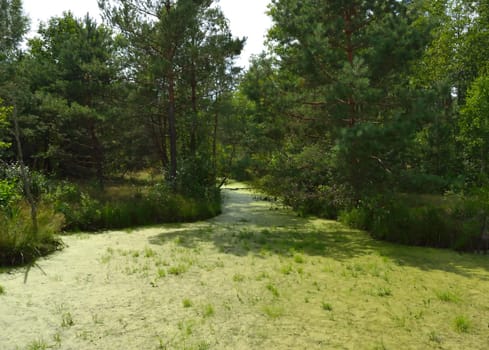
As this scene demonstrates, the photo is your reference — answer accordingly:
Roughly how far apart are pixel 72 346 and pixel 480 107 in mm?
13576

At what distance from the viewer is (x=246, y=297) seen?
4203mm

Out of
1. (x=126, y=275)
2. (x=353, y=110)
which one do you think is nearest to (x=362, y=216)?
(x=353, y=110)

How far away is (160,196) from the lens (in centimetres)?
1031

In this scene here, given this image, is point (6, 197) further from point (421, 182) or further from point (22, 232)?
point (421, 182)

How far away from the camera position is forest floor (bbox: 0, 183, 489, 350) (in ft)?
10.5

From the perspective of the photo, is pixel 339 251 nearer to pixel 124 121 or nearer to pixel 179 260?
pixel 179 260

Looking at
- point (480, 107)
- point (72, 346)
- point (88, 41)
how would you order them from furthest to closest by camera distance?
point (88, 41) → point (480, 107) → point (72, 346)

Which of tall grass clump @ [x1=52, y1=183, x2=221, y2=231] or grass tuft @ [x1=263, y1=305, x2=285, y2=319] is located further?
tall grass clump @ [x1=52, y1=183, x2=221, y2=231]

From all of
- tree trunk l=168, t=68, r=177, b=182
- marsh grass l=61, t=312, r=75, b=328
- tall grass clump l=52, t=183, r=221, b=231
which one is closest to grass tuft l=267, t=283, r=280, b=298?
marsh grass l=61, t=312, r=75, b=328

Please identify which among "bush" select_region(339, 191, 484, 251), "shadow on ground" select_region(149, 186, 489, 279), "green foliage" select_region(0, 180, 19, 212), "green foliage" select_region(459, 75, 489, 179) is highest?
"green foliage" select_region(459, 75, 489, 179)

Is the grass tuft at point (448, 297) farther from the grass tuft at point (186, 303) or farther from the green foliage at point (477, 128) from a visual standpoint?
the green foliage at point (477, 128)

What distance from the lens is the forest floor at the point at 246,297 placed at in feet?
10.5

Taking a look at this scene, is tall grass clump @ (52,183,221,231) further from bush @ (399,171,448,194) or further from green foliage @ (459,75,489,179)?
green foliage @ (459,75,489,179)

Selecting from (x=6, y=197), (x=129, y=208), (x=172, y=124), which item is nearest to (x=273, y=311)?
(x=6, y=197)
